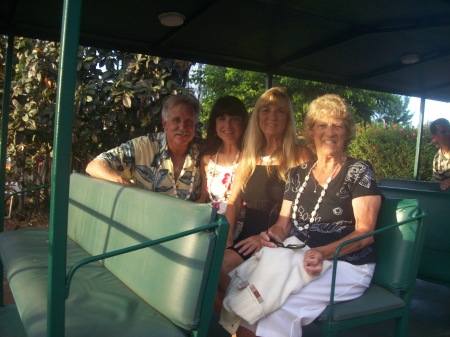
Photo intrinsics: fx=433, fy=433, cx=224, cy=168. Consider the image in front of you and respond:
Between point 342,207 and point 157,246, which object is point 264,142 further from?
point 157,246

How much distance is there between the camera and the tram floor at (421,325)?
10.0 ft

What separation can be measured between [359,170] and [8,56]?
278cm

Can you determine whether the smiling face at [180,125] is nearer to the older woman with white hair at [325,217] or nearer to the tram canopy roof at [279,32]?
the tram canopy roof at [279,32]

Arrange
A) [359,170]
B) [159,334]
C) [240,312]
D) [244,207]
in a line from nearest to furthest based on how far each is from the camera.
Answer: [159,334]
[240,312]
[359,170]
[244,207]

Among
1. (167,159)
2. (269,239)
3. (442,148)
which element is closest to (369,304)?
(269,239)

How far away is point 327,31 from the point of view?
348 cm

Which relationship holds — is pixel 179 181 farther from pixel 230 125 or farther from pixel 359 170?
pixel 359 170

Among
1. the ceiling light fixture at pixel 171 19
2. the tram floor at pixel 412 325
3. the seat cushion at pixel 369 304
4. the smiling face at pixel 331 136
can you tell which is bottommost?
the tram floor at pixel 412 325

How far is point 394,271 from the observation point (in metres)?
2.34

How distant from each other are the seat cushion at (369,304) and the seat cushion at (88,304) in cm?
79

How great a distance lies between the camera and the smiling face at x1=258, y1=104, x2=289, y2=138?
2982 mm

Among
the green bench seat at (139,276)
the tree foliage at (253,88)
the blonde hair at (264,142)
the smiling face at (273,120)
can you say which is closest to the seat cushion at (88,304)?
the green bench seat at (139,276)

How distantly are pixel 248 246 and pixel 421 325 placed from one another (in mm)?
1611

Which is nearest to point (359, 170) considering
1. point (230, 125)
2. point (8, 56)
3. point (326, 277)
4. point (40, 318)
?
point (326, 277)
